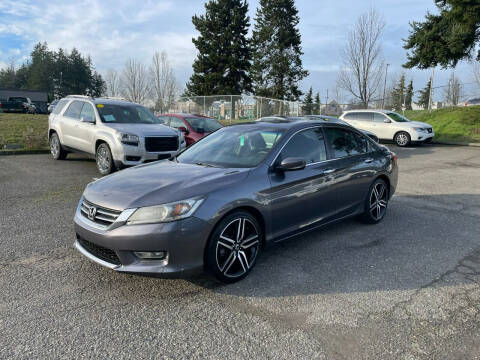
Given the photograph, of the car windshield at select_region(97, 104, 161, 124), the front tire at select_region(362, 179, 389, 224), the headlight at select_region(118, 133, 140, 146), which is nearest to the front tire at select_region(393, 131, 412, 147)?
the car windshield at select_region(97, 104, 161, 124)

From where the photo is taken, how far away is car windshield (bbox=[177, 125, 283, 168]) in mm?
4031

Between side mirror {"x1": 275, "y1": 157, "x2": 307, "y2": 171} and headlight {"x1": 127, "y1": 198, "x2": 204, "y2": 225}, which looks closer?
headlight {"x1": 127, "y1": 198, "x2": 204, "y2": 225}

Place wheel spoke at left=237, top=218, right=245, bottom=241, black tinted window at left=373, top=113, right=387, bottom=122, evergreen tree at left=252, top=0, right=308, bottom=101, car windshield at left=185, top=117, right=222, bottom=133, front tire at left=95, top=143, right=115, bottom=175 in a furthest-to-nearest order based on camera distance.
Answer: evergreen tree at left=252, top=0, right=308, bottom=101
black tinted window at left=373, top=113, right=387, bottom=122
car windshield at left=185, top=117, right=222, bottom=133
front tire at left=95, top=143, right=115, bottom=175
wheel spoke at left=237, top=218, right=245, bottom=241

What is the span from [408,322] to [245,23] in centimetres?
4293

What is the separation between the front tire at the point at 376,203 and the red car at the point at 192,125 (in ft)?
21.5

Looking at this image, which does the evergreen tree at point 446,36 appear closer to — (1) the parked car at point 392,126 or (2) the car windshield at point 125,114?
(1) the parked car at point 392,126

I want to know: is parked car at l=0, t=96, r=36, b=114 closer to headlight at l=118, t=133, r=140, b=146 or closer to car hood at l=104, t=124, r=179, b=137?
car hood at l=104, t=124, r=179, b=137

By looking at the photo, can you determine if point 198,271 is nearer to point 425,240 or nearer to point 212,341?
point 212,341

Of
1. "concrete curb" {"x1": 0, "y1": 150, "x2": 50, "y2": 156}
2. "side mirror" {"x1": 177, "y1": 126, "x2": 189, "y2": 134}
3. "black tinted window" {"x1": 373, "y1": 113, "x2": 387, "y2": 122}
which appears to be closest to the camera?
"side mirror" {"x1": 177, "y1": 126, "x2": 189, "y2": 134}

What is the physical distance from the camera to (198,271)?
125 inches

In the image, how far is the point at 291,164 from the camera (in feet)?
12.4

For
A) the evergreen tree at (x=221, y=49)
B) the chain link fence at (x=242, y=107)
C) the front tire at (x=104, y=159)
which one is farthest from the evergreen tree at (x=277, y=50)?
the front tire at (x=104, y=159)

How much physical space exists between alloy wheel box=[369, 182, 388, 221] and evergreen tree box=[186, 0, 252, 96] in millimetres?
36062

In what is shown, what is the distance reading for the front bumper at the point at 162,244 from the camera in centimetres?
301
